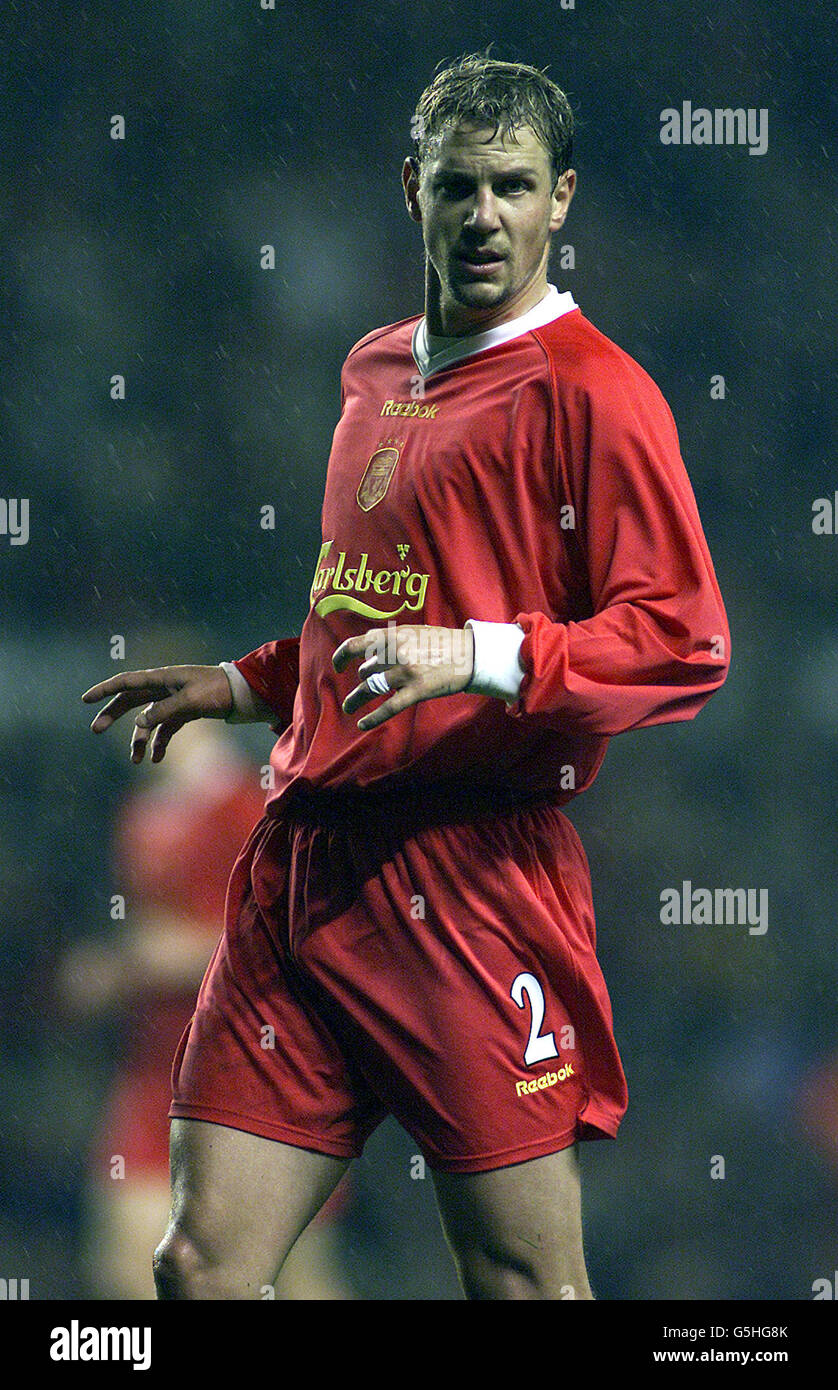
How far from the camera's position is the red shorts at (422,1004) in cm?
194

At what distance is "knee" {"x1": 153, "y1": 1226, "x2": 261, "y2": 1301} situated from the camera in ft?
6.43

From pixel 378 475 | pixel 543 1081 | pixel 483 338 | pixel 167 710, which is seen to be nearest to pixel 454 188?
pixel 483 338

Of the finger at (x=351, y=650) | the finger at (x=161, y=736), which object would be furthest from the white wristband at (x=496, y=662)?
the finger at (x=161, y=736)

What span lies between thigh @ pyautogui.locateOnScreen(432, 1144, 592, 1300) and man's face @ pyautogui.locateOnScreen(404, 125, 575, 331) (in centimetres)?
98

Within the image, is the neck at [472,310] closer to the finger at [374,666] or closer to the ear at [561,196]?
the ear at [561,196]

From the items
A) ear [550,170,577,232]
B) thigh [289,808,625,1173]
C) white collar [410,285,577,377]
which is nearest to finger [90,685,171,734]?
thigh [289,808,625,1173]

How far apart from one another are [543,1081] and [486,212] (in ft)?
3.17

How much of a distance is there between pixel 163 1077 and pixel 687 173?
273 cm

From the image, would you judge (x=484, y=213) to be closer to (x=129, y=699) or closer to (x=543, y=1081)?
(x=129, y=699)

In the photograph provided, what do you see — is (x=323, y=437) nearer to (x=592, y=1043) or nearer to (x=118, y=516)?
(x=118, y=516)

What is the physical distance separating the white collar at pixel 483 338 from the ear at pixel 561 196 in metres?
0.08

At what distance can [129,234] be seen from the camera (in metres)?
4.46

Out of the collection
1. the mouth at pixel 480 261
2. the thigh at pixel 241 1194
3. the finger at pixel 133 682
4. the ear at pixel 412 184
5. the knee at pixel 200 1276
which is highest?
the ear at pixel 412 184

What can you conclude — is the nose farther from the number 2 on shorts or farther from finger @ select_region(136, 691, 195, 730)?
the number 2 on shorts
